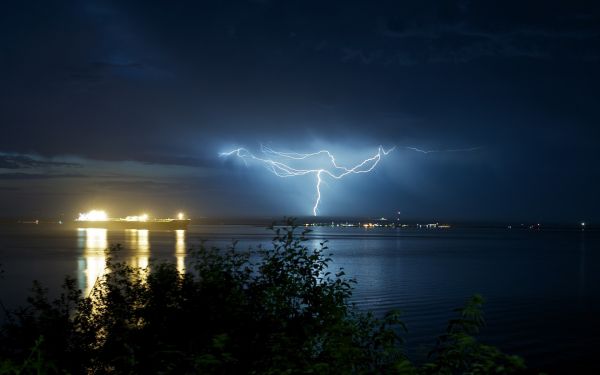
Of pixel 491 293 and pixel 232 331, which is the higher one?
pixel 232 331

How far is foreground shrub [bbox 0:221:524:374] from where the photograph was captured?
7.86 meters

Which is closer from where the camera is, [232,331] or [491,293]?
[232,331]

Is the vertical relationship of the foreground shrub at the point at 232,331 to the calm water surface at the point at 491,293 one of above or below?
above

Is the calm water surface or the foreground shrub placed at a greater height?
the foreground shrub

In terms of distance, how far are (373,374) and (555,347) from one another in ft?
82.7

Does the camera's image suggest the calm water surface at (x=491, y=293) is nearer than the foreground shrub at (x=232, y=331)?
No

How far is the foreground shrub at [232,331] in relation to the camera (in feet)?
25.8

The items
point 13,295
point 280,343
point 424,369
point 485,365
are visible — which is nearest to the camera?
point 485,365

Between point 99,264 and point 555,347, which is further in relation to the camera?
point 99,264

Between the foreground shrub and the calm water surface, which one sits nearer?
the foreground shrub

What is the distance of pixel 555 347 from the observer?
1145 inches

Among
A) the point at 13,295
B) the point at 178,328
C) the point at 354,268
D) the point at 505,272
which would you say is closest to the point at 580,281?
the point at 505,272

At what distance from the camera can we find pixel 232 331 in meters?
10.0

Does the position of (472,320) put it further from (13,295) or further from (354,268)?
(354,268)
